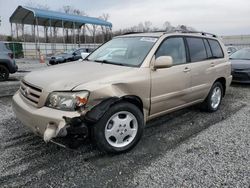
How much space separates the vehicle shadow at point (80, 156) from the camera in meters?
3.18

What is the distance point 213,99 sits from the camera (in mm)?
5844

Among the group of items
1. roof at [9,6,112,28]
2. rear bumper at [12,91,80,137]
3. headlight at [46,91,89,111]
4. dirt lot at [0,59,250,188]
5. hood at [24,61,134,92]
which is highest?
roof at [9,6,112,28]

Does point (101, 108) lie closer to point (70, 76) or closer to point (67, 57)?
point (70, 76)

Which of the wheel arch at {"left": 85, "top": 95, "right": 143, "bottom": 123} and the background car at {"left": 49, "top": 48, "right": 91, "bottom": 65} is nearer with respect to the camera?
the wheel arch at {"left": 85, "top": 95, "right": 143, "bottom": 123}

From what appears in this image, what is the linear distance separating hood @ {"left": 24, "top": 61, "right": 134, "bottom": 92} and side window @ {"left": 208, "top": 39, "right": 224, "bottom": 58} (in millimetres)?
2697

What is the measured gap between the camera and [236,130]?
4746 millimetres

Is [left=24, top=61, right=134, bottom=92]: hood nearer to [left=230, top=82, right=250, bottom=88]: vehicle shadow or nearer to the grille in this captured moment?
the grille

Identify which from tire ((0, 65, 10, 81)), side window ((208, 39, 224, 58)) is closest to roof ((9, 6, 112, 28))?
tire ((0, 65, 10, 81))

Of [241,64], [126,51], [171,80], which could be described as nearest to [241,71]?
[241,64]

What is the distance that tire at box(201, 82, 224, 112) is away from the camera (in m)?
5.65


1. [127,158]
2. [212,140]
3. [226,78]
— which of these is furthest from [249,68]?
[127,158]

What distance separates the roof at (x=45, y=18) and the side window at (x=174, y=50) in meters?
24.9

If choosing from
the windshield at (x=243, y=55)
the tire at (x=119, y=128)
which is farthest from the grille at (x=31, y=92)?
the windshield at (x=243, y=55)

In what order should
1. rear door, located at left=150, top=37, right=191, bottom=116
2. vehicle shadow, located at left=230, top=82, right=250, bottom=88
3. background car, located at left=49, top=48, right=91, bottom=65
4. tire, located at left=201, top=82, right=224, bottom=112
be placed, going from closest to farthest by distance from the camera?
rear door, located at left=150, top=37, right=191, bottom=116 → tire, located at left=201, top=82, right=224, bottom=112 → vehicle shadow, located at left=230, top=82, right=250, bottom=88 → background car, located at left=49, top=48, right=91, bottom=65
